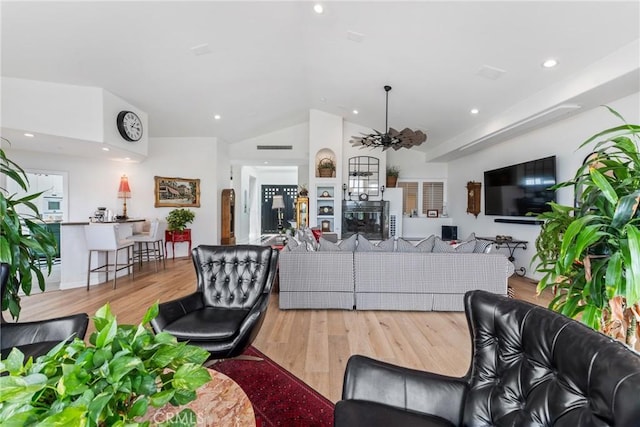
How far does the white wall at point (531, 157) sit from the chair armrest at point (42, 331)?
531 cm

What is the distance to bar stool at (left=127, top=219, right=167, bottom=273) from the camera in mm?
5379

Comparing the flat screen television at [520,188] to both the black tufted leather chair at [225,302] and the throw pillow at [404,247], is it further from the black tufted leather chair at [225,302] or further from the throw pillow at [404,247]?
the black tufted leather chair at [225,302]

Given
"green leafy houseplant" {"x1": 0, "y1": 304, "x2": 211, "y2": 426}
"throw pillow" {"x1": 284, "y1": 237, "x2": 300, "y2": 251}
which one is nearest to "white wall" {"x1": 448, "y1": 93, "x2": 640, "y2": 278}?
"throw pillow" {"x1": 284, "y1": 237, "x2": 300, "y2": 251}

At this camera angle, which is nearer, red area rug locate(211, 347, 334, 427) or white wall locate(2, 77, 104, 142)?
red area rug locate(211, 347, 334, 427)

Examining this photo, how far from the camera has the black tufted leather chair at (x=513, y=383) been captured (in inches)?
31.9

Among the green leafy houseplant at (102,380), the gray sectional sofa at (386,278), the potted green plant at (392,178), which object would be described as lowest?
the gray sectional sofa at (386,278)

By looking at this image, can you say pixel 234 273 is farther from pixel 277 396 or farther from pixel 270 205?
pixel 270 205

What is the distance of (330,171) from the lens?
7.26 m

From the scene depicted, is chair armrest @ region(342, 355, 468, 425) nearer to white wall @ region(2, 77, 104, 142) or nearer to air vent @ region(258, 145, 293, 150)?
white wall @ region(2, 77, 104, 142)

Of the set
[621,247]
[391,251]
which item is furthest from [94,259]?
[621,247]

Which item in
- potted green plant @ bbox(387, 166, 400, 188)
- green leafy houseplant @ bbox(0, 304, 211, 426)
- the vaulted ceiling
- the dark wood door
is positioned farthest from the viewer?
the dark wood door

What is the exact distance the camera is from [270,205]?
1212 centimetres

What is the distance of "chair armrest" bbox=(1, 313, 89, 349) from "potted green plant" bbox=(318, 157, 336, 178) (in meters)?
5.92

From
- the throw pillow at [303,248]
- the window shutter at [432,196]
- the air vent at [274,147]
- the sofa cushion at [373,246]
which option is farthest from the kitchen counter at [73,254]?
the window shutter at [432,196]
